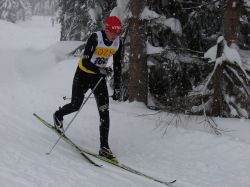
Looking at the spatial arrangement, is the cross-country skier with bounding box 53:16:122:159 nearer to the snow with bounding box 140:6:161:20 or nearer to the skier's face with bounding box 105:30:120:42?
the skier's face with bounding box 105:30:120:42

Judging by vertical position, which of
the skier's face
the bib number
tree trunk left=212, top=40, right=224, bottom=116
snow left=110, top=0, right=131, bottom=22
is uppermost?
snow left=110, top=0, right=131, bottom=22

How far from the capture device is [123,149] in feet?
28.2

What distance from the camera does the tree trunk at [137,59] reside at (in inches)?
402

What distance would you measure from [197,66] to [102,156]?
15.9ft

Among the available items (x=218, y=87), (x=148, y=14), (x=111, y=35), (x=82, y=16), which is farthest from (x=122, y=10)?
(x=82, y=16)

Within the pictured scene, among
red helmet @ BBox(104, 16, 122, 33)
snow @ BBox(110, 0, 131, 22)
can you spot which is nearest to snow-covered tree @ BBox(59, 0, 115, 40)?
snow @ BBox(110, 0, 131, 22)

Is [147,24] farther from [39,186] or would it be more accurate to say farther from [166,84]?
[39,186]

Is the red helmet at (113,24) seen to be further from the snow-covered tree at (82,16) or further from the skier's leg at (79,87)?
the snow-covered tree at (82,16)

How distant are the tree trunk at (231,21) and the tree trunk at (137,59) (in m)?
2.05

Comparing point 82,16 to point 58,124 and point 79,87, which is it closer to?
point 58,124

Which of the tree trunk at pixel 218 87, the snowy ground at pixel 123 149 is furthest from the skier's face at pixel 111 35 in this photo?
the tree trunk at pixel 218 87

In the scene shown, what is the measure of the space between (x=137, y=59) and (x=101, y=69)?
3138mm

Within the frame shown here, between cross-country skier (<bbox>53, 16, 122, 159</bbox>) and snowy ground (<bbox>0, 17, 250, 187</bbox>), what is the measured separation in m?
0.73

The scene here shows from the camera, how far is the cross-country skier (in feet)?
24.4
